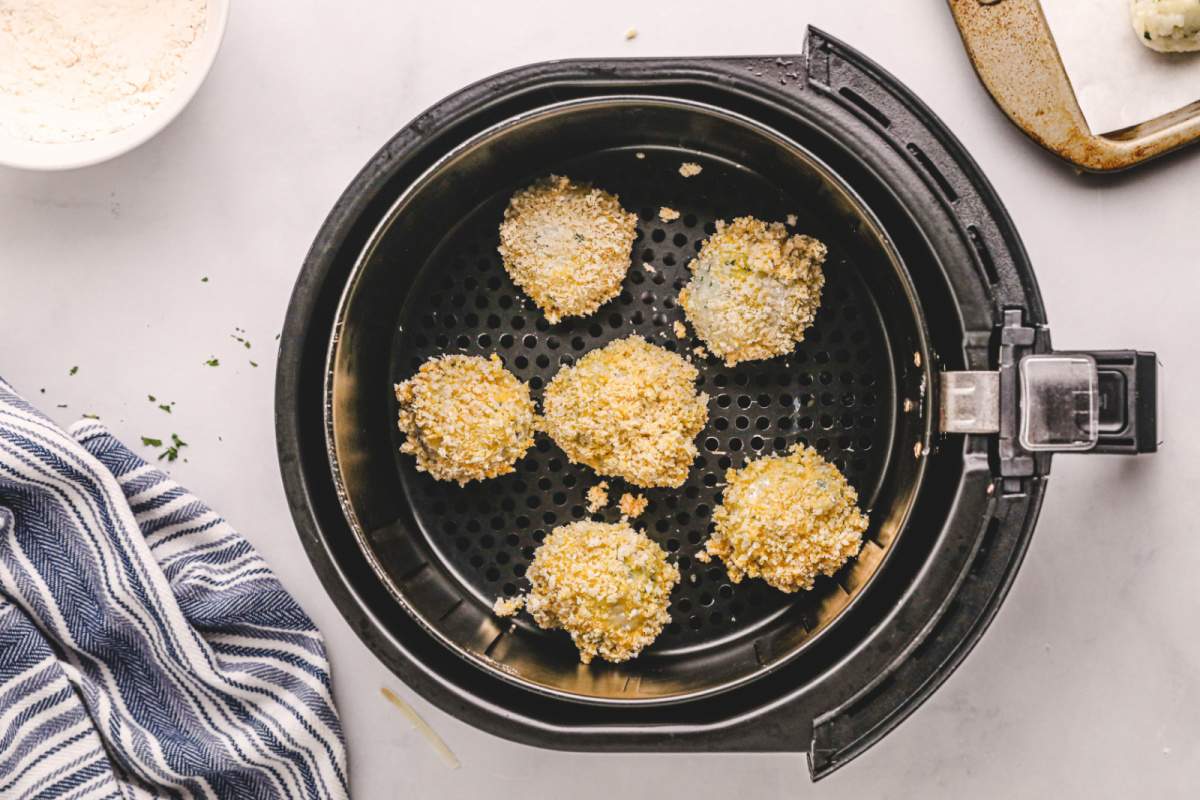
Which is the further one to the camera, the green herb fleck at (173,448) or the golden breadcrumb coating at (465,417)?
the green herb fleck at (173,448)

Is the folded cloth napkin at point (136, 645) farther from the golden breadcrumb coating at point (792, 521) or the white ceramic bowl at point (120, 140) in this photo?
the golden breadcrumb coating at point (792, 521)

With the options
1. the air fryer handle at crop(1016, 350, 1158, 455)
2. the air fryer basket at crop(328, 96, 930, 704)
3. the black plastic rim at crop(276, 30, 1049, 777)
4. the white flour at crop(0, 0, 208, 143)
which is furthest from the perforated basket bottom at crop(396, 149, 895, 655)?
the white flour at crop(0, 0, 208, 143)

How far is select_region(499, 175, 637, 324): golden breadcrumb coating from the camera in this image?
103 centimetres

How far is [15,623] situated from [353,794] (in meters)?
0.40

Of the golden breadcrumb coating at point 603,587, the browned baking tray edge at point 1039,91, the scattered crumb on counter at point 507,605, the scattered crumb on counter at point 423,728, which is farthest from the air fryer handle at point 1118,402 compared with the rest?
the scattered crumb on counter at point 423,728

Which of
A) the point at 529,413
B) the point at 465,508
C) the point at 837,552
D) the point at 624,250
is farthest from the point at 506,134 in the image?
the point at 837,552

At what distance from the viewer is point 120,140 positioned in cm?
105

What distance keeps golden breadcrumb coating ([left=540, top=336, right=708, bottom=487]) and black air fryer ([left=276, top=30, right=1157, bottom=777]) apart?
4 cm

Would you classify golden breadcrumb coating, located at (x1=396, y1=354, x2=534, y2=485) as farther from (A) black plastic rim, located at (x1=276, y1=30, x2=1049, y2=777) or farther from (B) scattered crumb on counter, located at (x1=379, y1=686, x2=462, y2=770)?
(B) scattered crumb on counter, located at (x1=379, y1=686, x2=462, y2=770)

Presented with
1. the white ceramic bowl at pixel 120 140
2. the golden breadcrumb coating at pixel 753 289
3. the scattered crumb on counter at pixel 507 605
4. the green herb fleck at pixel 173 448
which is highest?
the white ceramic bowl at pixel 120 140

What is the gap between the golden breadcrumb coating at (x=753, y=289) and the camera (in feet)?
3.28

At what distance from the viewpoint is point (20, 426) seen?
1067 millimetres

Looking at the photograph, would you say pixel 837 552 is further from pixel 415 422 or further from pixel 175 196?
pixel 175 196

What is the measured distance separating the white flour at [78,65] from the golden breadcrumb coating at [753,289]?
1.93 ft
